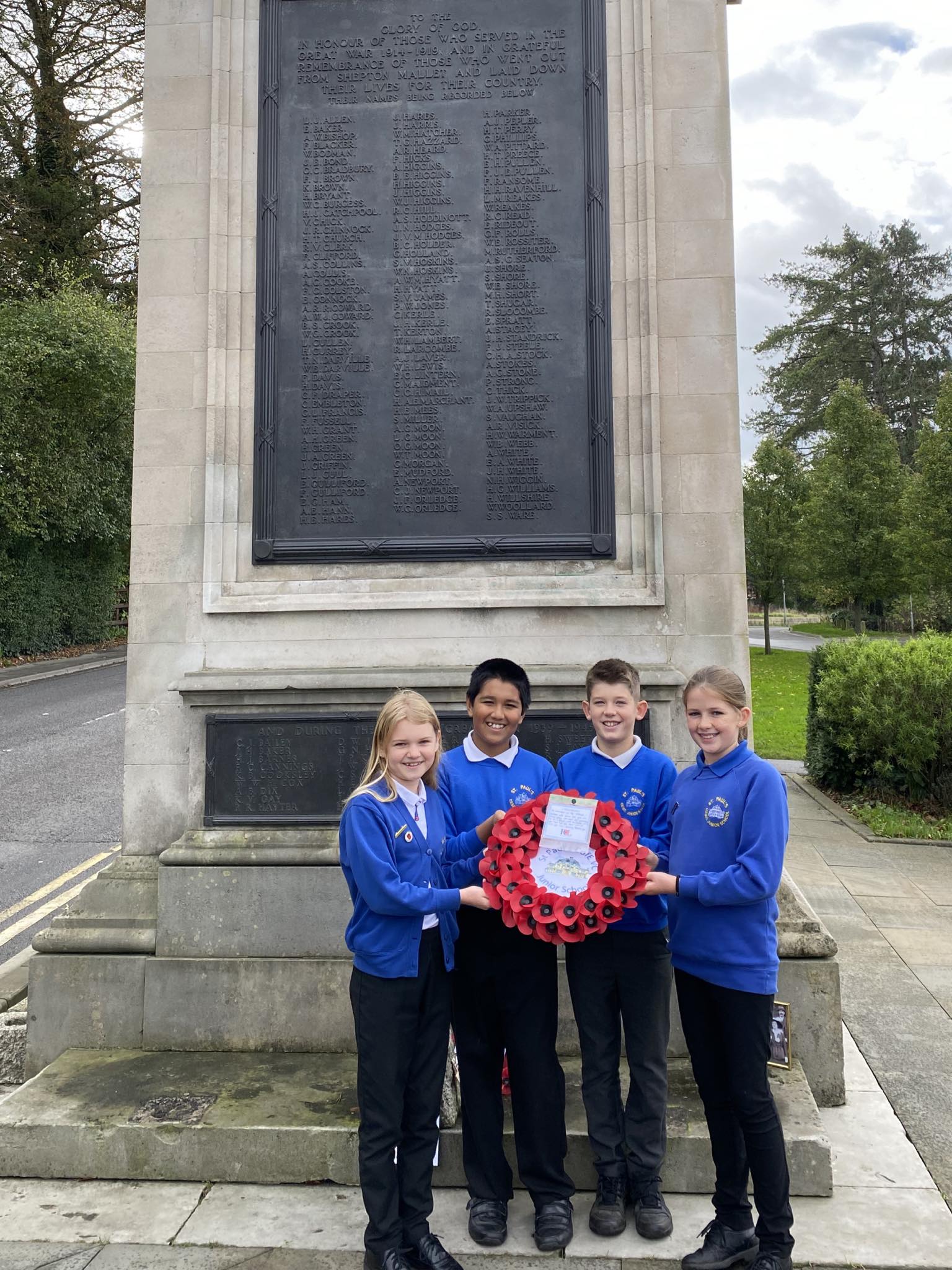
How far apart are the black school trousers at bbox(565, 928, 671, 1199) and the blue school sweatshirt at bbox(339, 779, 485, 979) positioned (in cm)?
57

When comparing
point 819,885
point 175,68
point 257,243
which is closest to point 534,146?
point 257,243

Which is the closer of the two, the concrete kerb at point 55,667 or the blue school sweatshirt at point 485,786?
the blue school sweatshirt at point 485,786

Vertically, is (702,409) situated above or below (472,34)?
below

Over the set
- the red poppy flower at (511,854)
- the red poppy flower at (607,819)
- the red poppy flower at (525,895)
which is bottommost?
the red poppy flower at (525,895)

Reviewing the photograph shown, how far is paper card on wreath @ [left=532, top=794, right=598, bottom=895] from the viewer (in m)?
3.34

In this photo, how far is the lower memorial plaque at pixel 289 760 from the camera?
5.14m

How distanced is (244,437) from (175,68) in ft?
7.33

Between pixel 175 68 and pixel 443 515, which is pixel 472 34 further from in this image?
pixel 443 515

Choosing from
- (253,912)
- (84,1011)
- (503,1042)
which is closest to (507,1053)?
(503,1042)

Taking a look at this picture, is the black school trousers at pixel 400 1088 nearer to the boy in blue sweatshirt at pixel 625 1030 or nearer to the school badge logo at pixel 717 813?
the boy in blue sweatshirt at pixel 625 1030

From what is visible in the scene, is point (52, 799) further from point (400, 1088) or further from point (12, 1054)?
point (400, 1088)

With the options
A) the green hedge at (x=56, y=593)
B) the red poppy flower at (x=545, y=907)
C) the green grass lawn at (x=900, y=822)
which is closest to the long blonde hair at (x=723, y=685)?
the red poppy flower at (x=545, y=907)

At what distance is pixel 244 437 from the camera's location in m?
5.46

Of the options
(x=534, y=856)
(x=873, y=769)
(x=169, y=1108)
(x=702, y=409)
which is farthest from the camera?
(x=873, y=769)
